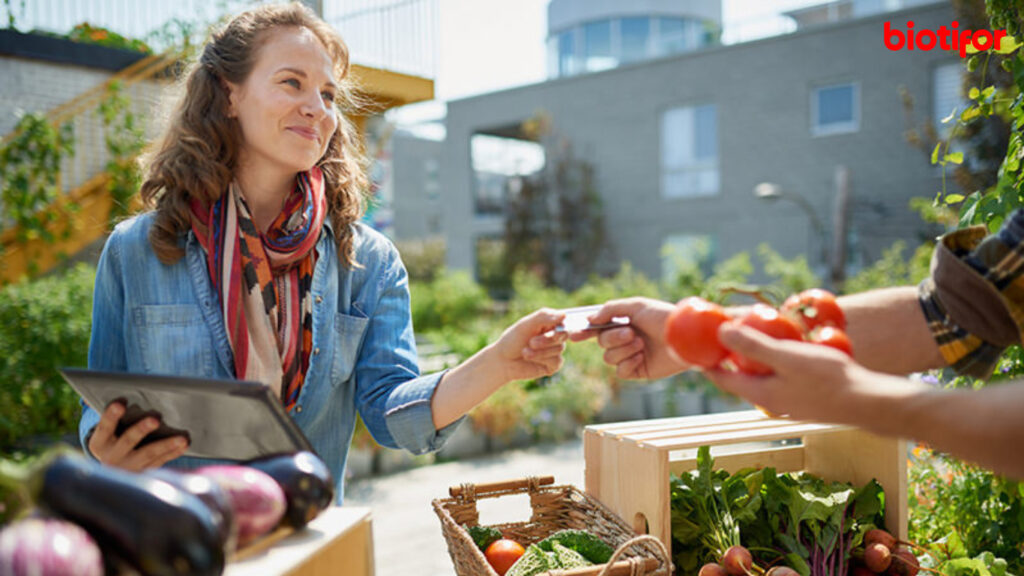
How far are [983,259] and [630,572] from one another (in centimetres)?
94

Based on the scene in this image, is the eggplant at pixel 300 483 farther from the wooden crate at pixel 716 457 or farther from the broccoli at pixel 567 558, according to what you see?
the wooden crate at pixel 716 457

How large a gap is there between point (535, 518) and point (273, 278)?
982 mm

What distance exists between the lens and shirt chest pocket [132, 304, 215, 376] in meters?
1.69

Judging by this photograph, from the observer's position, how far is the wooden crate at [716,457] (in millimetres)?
1902

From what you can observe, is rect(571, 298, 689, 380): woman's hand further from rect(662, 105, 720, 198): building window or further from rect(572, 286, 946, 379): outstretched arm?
rect(662, 105, 720, 198): building window

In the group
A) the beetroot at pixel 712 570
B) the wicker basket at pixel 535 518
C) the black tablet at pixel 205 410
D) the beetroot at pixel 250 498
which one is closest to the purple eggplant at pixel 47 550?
the beetroot at pixel 250 498

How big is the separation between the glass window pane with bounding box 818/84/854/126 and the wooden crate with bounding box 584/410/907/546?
14.6 meters

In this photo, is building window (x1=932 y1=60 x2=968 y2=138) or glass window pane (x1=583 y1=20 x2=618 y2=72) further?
glass window pane (x1=583 y1=20 x2=618 y2=72)

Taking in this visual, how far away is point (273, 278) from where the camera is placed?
1793 millimetres

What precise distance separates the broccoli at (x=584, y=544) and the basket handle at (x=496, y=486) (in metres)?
0.20

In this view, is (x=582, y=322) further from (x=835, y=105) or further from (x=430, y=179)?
(x=430, y=179)

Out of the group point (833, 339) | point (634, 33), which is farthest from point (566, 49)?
point (833, 339)

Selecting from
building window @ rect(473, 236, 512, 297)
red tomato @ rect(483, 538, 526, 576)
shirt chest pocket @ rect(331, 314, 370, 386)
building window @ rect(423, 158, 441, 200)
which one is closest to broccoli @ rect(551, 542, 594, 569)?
red tomato @ rect(483, 538, 526, 576)

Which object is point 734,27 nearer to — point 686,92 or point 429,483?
point 686,92
